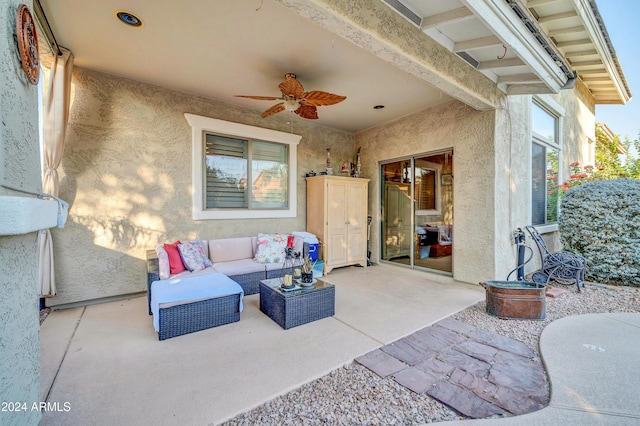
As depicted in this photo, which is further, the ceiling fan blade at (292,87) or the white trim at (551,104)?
the white trim at (551,104)

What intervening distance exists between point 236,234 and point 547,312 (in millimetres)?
4608

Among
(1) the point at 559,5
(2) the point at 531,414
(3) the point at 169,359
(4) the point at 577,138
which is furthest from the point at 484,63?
(4) the point at 577,138

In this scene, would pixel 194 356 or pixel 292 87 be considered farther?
pixel 292 87

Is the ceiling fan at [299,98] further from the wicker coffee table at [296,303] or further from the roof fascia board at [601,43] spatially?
the roof fascia board at [601,43]

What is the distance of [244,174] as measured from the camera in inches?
191

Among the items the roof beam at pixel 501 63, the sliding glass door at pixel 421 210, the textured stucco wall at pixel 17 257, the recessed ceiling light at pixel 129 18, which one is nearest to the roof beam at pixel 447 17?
the roof beam at pixel 501 63

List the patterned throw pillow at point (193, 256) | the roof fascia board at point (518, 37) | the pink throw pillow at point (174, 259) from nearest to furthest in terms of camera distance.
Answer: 1. the roof fascia board at point (518, 37)
2. the pink throw pillow at point (174, 259)
3. the patterned throw pillow at point (193, 256)

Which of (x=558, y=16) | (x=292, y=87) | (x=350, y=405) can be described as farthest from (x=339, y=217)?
(x=558, y=16)

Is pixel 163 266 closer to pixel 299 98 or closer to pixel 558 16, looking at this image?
pixel 299 98

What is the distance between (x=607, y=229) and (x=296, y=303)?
5.26m

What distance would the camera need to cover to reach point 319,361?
7.26 ft

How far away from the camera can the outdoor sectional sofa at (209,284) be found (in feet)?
8.57

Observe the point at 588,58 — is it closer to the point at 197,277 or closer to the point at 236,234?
the point at 236,234

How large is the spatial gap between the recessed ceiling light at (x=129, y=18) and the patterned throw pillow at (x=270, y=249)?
3.07 meters
